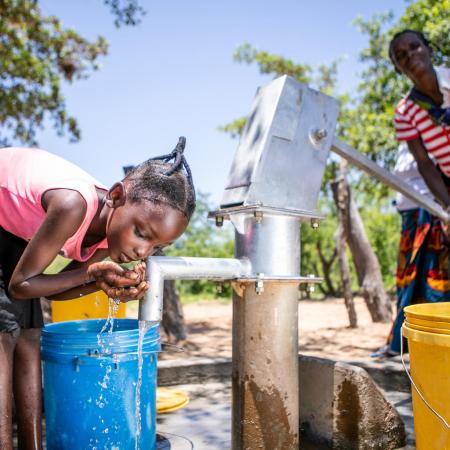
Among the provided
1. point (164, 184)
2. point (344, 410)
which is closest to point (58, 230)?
point (164, 184)

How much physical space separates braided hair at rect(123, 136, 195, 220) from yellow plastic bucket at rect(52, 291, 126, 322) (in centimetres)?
121

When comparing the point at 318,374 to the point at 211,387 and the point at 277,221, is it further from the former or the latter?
the point at 211,387

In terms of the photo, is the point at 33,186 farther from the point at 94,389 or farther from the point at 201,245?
the point at 201,245

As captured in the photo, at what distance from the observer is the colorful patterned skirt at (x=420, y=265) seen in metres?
3.46

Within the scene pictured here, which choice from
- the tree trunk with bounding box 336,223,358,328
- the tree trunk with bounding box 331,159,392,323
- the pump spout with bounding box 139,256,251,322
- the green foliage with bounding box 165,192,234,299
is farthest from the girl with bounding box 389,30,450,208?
the green foliage with bounding box 165,192,234,299

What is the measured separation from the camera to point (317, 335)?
20.6 feet

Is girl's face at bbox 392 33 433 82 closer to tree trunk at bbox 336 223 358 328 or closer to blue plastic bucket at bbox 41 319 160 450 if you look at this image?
blue plastic bucket at bbox 41 319 160 450

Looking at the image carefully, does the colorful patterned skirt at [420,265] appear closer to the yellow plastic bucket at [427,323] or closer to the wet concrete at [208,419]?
the wet concrete at [208,419]

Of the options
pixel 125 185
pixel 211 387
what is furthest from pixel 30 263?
pixel 211 387

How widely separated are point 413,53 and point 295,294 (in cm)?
178

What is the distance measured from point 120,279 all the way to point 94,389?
540 mm

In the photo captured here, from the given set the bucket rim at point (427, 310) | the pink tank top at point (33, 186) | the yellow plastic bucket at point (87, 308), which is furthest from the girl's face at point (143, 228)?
the yellow plastic bucket at point (87, 308)

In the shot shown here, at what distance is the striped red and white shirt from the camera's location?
3.05 metres

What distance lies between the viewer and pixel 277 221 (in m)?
2.00
